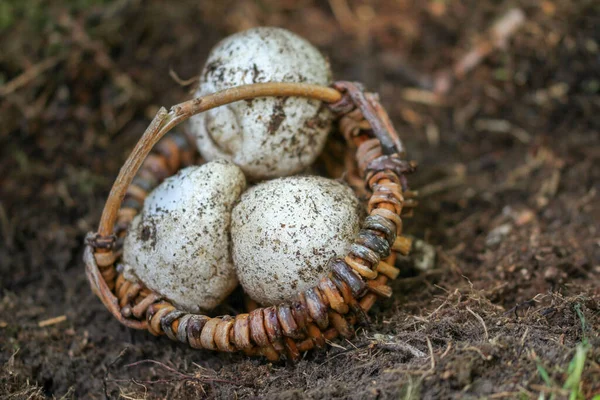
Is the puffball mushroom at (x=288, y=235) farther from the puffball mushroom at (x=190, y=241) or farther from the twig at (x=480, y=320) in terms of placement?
the twig at (x=480, y=320)

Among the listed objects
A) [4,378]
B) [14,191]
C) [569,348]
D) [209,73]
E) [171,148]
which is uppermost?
[209,73]

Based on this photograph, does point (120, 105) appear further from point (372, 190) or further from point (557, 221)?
point (557, 221)

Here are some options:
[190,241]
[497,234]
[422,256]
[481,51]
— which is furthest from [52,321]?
[481,51]

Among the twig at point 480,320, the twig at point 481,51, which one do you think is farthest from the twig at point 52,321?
the twig at point 481,51

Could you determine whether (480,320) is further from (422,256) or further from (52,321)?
(52,321)

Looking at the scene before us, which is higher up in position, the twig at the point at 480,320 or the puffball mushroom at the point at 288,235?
the puffball mushroom at the point at 288,235

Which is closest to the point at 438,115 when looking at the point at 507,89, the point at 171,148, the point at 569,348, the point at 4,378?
the point at 507,89
